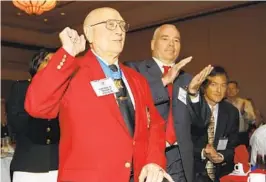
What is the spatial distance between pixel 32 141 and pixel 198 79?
0.95m

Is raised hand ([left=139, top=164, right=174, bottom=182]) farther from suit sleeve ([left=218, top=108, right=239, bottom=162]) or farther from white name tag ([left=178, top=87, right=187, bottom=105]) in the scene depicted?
suit sleeve ([left=218, top=108, right=239, bottom=162])

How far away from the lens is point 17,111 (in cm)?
247

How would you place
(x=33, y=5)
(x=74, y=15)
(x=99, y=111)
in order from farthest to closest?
(x=74, y=15)
(x=33, y=5)
(x=99, y=111)

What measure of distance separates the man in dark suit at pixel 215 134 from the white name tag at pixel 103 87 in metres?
0.94

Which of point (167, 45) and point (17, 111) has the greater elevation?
point (167, 45)

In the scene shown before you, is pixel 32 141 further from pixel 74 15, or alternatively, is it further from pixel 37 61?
pixel 74 15

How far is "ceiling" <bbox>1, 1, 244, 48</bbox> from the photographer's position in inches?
310

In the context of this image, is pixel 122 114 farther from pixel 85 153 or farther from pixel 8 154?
pixel 8 154

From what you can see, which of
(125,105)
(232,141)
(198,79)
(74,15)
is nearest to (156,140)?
(125,105)

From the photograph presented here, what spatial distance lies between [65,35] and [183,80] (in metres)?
1.20

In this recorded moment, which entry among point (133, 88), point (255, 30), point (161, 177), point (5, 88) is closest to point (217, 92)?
point (133, 88)

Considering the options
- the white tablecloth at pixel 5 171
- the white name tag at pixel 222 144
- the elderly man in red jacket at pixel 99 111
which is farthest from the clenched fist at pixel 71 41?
the white tablecloth at pixel 5 171

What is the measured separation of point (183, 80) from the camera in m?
2.66

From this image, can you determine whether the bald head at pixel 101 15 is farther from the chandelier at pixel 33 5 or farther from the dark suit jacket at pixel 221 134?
the chandelier at pixel 33 5
